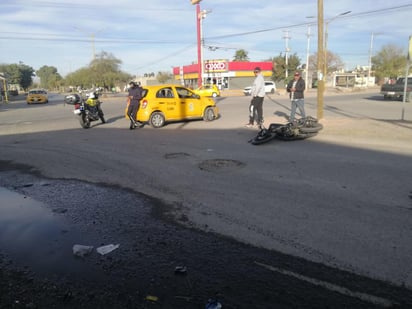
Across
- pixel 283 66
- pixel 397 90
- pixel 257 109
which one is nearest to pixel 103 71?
pixel 283 66

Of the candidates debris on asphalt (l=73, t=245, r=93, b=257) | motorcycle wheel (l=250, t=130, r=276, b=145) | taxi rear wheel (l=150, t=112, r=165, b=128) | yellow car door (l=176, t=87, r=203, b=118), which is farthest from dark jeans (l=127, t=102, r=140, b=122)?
debris on asphalt (l=73, t=245, r=93, b=257)

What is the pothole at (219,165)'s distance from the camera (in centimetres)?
720

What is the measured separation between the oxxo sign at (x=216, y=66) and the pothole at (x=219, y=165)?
53.7 meters

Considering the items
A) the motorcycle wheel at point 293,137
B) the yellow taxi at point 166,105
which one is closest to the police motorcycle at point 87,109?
the yellow taxi at point 166,105

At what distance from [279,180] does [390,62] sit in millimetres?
83273

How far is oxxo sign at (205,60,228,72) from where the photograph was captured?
59.6 m

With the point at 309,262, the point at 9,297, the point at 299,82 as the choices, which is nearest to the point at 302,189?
the point at 309,262

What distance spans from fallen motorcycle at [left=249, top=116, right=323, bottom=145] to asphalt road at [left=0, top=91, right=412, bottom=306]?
0.27 metres

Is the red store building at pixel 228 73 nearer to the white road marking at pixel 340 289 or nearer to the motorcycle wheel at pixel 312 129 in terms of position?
the motorcycle wheel at pixel 312 129

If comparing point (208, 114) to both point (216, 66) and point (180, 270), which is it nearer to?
point (180, 270)

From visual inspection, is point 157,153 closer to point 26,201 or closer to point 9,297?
point 26,201

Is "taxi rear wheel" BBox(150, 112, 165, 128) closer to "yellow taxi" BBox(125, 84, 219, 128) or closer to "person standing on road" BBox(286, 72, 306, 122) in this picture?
"yellow taxi" BBox(125, 84, 219, 128)

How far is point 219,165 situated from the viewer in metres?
7.53

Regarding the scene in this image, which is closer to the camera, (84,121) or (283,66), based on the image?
(84,121)
